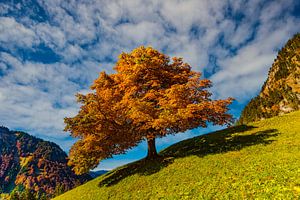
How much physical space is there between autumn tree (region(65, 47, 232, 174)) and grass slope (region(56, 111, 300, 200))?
12.9ft

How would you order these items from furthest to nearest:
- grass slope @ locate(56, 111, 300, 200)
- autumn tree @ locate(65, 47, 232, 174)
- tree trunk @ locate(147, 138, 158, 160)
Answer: tree trunk @ locate(147, 138, 158, 160)
autumn tree @ locate(65, 47, 232, 174)
grass slope @ locate(56, 111, 300, 200)

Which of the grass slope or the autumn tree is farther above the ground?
the autumn tree

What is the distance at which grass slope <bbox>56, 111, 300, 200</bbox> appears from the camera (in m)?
17.3

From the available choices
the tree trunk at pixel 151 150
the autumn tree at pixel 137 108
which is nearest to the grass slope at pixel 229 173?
the tree trunk at pixel 151 150

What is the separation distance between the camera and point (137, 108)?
27453 millimetres

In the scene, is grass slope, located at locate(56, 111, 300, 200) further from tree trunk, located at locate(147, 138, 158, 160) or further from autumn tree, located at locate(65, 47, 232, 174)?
autumn tree, located at locate(65, 47, 232, 174)

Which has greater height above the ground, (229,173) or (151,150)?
(151,150)

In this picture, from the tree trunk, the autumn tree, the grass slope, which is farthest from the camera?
the tree trunk

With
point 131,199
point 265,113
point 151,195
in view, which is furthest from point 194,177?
point 265,113

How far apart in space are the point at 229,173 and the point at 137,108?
11.5m

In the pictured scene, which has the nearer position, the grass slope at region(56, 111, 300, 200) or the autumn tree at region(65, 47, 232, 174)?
the grass slope at region(56, 111, 300, 200)

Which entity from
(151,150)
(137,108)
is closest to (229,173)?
(137,108)

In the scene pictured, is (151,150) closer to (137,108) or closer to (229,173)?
(137,108)

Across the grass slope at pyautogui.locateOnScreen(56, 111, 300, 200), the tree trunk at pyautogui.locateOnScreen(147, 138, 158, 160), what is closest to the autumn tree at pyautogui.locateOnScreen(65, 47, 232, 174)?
the tree trunk at pyautogui.locateOnScreen(147, 138, 158, 160)
